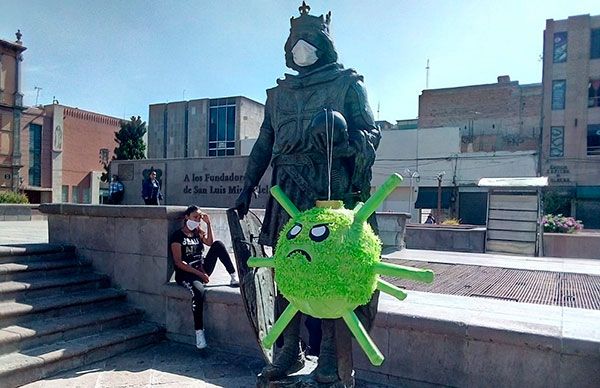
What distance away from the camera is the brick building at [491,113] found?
3362 cm

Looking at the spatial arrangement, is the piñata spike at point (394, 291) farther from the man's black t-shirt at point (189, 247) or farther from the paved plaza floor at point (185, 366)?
the man's black t-shirt at point (189, 247)

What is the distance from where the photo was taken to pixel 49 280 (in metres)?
5.30

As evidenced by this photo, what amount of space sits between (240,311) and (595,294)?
4152 millimetres

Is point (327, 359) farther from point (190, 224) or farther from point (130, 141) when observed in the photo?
point (130, 141)

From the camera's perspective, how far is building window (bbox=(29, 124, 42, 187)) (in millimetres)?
40031

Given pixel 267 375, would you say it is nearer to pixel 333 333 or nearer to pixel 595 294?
pixel 333 333

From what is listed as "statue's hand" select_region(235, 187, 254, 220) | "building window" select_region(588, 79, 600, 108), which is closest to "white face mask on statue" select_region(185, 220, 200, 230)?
"statue's hand" select_region(235, 187, 254, 220)

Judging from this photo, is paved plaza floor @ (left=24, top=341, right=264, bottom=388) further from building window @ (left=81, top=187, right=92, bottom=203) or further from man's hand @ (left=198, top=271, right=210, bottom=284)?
building window @ (left=81, top=187, right=92, bottom=203)

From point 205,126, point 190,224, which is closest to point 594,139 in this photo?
point 205,126

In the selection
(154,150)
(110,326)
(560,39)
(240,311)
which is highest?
(560,39)

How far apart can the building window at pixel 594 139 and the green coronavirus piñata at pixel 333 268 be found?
34.3m

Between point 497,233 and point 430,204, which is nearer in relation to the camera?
point 497,233

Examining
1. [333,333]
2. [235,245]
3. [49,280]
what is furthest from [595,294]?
[49,280]

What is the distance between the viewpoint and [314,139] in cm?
275
